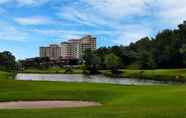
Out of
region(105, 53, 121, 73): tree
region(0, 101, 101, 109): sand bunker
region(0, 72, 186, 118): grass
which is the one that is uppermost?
region(105, 53, 121, 73): tree

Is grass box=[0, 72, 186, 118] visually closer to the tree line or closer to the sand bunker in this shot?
the sand bunker

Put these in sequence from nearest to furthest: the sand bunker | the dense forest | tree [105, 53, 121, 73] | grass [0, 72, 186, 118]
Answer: grass [0, 72, 186, 118] < the sand bunker < the dense forest < tree [105, 53, 121, 73]

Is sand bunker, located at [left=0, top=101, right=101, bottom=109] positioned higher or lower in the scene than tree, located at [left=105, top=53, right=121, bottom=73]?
lower

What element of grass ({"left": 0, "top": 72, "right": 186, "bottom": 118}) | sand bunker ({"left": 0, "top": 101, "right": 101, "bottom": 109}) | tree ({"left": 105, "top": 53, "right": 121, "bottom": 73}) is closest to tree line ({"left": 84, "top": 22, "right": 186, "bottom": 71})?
tree ({"left": 105, "top": 53, "right": 121, "bottom": 73})

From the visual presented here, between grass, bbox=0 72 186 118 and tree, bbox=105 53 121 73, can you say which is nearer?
grass, bbox=0 72 186 118

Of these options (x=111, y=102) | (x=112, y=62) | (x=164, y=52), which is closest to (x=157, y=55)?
(x=164, y=52)

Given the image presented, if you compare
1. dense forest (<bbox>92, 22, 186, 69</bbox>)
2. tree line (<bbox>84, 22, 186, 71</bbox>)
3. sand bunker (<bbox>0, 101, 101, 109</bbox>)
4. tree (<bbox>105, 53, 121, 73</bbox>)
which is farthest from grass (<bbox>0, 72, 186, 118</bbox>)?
tree (<bbox>105, 53, 121, 73</bbox>)

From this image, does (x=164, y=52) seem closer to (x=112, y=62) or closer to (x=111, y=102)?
(x=112, y=62)

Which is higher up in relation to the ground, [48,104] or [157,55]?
[157,55]

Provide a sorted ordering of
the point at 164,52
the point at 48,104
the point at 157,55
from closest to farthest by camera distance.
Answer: the point at 48,104
the point at 164,52
the point at 157,55

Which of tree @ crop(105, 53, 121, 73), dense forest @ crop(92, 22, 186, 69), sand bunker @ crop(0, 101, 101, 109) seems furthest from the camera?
tree @ crop(105, 53, 121, 73)

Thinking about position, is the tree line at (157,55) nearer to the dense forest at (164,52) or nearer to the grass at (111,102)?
the dense forest at (164,52)

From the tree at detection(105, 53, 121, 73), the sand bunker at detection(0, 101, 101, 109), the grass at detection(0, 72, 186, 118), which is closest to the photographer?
the grass at detection(0, 72, 186, 118)

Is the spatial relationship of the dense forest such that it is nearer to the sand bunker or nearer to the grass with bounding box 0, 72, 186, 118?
the grass with bounding box 0, 72, 186, 118
